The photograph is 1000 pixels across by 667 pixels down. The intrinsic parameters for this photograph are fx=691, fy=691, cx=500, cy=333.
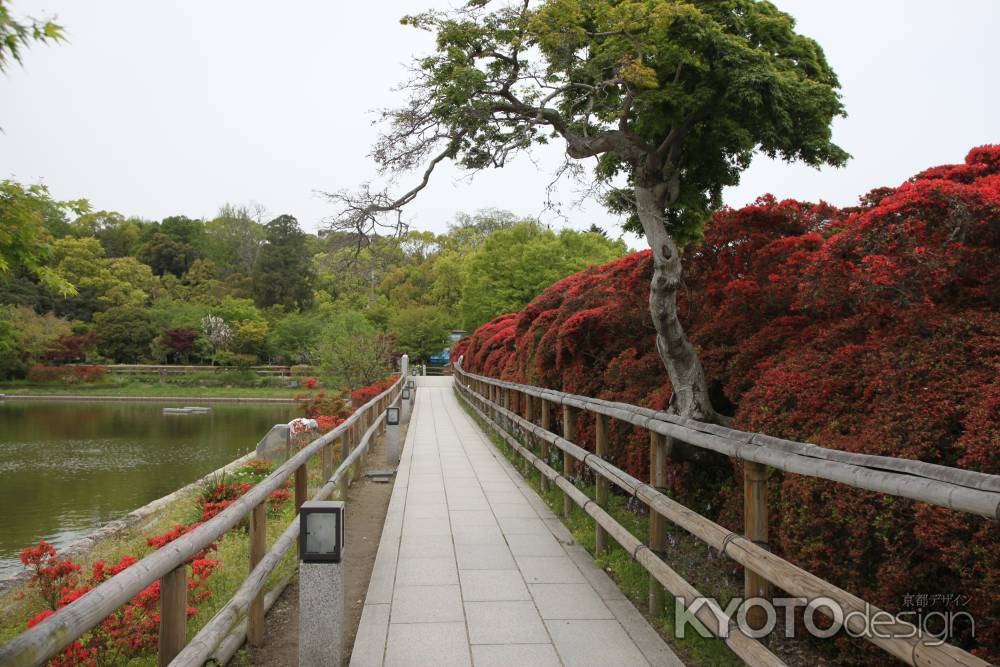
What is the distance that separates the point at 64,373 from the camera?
169 ft

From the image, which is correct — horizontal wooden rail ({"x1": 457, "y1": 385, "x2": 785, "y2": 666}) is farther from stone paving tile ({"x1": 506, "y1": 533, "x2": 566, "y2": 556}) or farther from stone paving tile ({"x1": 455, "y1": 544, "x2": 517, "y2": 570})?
stone paving tile ({"x1": 455, "y1": 544, "x2": 517, "y2": 570})

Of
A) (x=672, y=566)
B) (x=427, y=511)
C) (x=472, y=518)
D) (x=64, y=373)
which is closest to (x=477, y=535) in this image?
(x=472, y=518)

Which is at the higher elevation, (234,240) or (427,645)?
(234,240)

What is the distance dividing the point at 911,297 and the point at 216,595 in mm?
5085

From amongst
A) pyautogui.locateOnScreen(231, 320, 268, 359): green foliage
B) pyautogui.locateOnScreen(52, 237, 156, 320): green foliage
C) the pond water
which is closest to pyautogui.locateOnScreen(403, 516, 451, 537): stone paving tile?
the pond water

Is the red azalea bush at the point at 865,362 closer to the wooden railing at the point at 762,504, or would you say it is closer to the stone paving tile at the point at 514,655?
the wooden railing at the point at 762,504

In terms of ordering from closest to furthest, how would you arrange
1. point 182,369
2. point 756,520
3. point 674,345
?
point 756,520
point 674,345
point 182,369

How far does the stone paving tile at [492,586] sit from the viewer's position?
4531 millimetres

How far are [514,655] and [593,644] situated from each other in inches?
18.2

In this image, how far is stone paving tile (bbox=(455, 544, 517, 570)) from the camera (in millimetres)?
5219

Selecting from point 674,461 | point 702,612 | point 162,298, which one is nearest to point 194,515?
point 674,461

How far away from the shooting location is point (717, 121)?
612 cm

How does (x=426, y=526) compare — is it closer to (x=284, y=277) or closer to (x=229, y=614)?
(x=229, y=614)

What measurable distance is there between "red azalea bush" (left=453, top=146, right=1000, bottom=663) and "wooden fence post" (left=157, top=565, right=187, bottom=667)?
267cm
